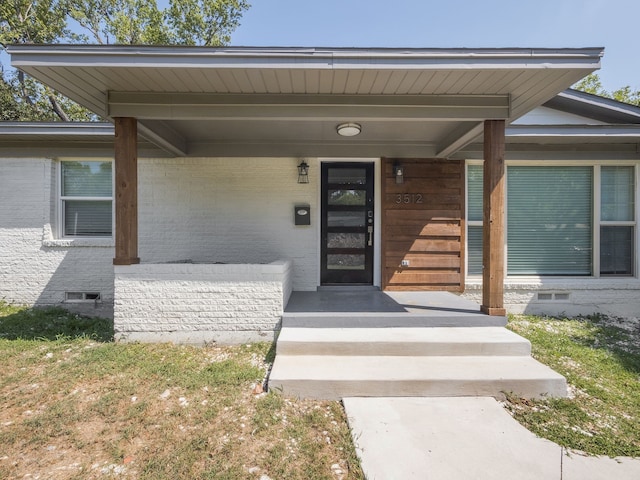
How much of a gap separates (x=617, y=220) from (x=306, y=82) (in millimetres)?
5425

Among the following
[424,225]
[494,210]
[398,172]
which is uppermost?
[398,172]

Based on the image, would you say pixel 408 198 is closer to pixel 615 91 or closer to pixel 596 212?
pixel 596 212

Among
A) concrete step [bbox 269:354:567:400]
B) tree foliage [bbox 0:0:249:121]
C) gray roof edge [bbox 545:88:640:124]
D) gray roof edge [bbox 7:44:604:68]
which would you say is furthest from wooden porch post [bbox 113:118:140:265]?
tree foliage [bbox 0:0:249:121]

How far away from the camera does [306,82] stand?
10.5 feet

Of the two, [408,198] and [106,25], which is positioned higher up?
[106,25]

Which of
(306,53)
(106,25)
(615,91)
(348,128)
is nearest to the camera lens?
(306,53)

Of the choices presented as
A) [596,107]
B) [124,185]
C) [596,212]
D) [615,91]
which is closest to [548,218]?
[596,212]

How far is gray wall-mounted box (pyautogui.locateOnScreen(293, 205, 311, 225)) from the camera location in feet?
16.6

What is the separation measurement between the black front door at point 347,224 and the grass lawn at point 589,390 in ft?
7.57

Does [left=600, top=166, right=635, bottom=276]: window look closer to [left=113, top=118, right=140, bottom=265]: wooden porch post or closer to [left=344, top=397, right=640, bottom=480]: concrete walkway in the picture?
[left=344, top=397, right=640, bottom=480]: concrete walkway

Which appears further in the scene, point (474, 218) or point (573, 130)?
point (474, 218)

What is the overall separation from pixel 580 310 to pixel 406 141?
3.82 meters

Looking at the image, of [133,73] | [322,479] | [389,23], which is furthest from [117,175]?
[389,23]

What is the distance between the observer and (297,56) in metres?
2.90
